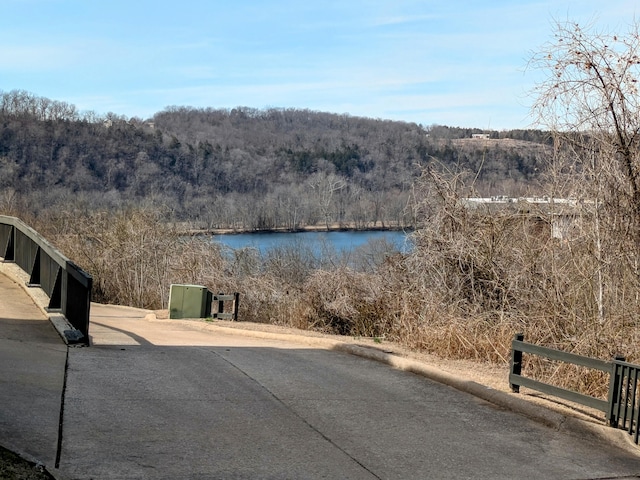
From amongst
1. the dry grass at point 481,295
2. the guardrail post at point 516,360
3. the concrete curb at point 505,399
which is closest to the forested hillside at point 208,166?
the dry grass at point 481,295

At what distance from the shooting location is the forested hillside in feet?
271

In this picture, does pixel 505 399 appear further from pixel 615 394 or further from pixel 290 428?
pixel 290 428

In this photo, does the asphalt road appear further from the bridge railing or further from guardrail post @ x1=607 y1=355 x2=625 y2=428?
the bridge railing

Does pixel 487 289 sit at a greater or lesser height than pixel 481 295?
greater

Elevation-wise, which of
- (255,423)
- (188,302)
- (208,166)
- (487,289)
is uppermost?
(208,166)

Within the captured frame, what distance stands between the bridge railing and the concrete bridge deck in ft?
2.55

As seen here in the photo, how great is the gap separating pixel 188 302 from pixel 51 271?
703 centimetres

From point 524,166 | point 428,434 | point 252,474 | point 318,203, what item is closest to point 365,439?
point 428,434

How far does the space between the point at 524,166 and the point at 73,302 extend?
1245 centimetres

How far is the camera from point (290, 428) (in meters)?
7.85

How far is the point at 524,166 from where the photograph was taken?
66.5 ft

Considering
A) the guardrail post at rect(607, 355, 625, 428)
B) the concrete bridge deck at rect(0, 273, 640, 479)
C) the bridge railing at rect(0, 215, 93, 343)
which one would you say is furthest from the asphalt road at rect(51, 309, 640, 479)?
the bridge railing at rect(0, 215, 93, 343)

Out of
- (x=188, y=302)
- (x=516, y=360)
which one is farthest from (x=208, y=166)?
(x=516, y=360)

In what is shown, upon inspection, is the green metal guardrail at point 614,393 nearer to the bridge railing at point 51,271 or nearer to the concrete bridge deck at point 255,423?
the concrete bridge deck at point 255,423
